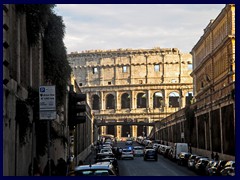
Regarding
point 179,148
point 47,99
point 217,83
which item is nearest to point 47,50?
point 47,99

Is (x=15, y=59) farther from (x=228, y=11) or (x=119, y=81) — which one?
(x=119, y=81)

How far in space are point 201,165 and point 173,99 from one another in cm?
12077

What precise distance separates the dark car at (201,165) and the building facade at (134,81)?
11272 centimetres

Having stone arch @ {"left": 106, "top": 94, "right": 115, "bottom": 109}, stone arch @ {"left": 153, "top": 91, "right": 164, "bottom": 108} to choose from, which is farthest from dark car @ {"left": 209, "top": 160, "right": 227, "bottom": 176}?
stone arch @ {"left": 106, "top": 94, "right": 115, "bottom": 109}

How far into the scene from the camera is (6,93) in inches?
736

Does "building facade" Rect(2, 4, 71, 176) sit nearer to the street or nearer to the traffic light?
the traffic light

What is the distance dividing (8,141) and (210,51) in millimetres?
66497

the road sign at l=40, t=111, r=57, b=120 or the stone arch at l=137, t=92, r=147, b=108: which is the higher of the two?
the stone arch at l=137, t=92, r=147, b=108

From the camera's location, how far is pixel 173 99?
155m

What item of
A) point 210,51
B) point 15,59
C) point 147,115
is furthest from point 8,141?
point 147,115

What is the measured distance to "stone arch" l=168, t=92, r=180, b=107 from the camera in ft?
500

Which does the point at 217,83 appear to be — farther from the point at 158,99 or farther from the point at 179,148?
the point at 158,99

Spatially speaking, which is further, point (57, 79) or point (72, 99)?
point (57, 79)

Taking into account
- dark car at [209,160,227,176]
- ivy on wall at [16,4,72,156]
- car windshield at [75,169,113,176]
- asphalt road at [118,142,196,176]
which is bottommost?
asphalt road at [118,142,196,176]
